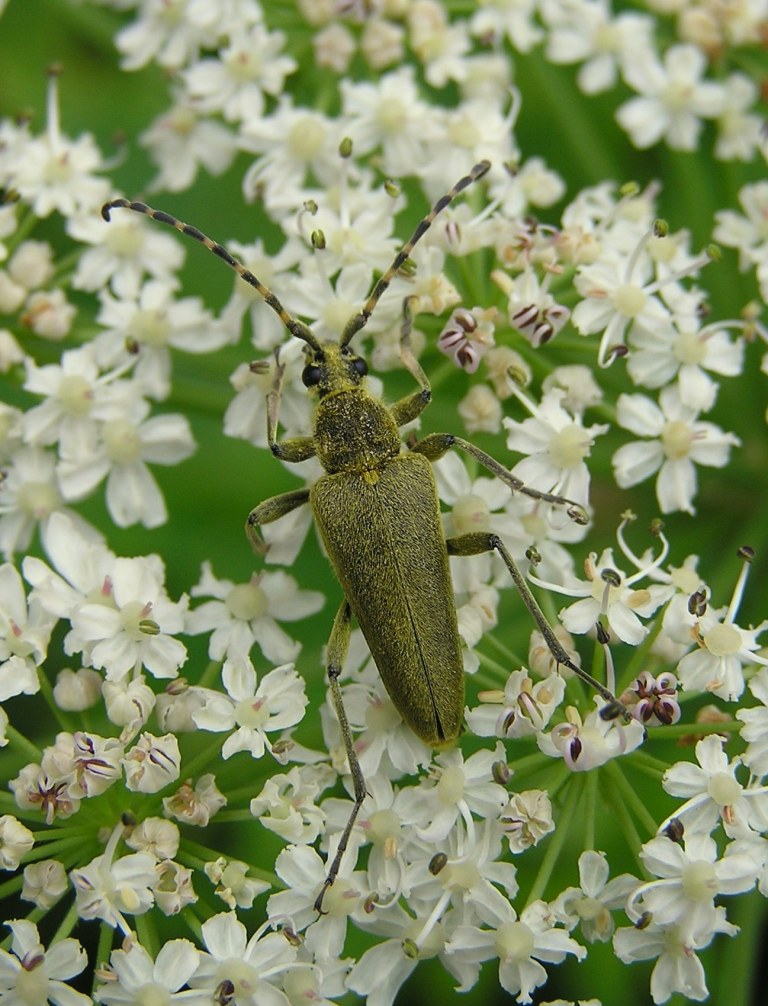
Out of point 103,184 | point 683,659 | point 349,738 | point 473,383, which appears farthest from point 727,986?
point 103,184

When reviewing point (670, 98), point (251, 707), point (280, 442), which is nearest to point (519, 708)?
point (251, 707)

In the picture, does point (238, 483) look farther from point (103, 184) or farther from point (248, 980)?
point (248, 980)

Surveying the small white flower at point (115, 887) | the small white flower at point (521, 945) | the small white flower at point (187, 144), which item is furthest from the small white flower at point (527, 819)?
the small white flower at point (187, 144)

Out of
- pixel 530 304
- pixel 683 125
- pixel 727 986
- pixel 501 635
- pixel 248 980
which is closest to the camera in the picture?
pixel 248 980

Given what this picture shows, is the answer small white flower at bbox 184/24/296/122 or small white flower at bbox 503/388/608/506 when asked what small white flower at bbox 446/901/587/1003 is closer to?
small white flower at bbox 503/388/608/506

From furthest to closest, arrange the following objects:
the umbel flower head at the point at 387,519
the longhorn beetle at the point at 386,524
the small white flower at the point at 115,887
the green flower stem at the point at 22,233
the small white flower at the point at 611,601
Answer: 1. the green flower stem at the point at 22,233
2. the small white flower at the point at 611,601
3. the longhorn beetle at the point at 386,524
4. the umbel flower head at the point at 387,519
5. the small white flower at the point at 115,887

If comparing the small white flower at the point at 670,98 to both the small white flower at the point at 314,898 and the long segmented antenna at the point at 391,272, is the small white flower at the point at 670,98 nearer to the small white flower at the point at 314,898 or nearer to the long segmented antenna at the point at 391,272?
the long segmented antenna at the point at 391,272

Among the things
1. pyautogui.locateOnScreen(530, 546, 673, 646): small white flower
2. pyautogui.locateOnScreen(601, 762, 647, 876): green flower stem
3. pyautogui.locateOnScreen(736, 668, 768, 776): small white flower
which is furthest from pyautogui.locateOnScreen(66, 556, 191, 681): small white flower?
pyautogui.locateOnScreen(736, 668, 768, 776): small white flower

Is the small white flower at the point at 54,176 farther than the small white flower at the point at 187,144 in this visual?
No
